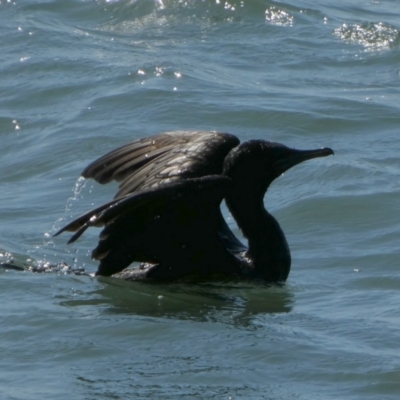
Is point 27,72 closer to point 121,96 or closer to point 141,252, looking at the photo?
point 121,96

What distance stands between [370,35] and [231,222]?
5220mm

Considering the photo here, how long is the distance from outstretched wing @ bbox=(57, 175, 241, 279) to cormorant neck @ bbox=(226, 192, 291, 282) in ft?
0.60

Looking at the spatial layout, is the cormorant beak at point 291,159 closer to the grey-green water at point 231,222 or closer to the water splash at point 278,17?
the grey-green water at point 231,222

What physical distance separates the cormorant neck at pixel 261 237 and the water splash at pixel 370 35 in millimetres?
6320

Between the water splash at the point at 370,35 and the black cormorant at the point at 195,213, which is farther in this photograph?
the water splash at the point at 370,35

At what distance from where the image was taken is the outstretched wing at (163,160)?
738 cm

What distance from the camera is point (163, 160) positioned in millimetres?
7637

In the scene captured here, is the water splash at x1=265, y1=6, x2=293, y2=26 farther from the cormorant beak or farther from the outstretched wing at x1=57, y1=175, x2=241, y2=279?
the outstretched wing at x1=57, y1=175, x2=241, y2=279

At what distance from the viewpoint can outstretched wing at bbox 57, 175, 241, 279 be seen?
6.73 metres

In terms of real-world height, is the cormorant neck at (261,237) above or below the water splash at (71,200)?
above

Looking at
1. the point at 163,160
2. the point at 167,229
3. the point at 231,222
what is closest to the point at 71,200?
the point at 231,222

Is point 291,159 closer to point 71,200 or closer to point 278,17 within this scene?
point 71,200

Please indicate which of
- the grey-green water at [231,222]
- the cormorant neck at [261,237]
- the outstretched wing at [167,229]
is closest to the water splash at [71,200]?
the grey-green water at [231,222]

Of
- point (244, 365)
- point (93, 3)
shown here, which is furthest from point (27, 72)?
point (244, 365)
